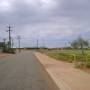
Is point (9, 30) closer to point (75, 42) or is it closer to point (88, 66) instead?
point (75, 42)

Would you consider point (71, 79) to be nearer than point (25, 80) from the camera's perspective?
No

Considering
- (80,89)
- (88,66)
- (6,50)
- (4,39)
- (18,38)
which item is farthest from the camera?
(18,38)

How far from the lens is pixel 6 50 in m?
123

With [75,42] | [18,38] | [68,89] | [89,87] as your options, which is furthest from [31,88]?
[18,38]

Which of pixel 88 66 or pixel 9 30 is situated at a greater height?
pixel 9 30

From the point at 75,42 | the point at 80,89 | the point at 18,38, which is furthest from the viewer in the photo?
the point at 18,38

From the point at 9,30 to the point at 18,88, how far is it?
10996 centimetres

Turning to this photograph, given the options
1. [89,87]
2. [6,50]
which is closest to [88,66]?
[89,87]

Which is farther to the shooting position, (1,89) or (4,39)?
(4,39)

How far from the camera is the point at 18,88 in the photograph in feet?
47.0

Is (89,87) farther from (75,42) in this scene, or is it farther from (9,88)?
(75,42)

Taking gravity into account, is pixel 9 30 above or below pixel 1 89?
above

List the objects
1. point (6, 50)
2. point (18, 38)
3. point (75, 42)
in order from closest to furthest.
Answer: point (75, 42)
point (6, 50)
point (18, 38)

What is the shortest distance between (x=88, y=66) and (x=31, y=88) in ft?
49.6
